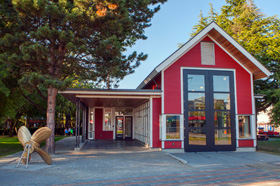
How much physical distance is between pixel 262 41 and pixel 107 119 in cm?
1610

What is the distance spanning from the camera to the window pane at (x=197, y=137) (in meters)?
13.8

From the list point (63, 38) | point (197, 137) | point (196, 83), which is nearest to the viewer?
point (63, 38)

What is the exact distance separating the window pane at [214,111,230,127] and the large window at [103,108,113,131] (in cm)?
1147

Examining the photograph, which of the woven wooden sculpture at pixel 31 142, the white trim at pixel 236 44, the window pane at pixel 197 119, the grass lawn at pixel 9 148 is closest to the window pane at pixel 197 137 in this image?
the window pane at pixel 197 119

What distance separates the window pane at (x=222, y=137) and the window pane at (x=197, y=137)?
83cm

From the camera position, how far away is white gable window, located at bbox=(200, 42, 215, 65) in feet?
47.5

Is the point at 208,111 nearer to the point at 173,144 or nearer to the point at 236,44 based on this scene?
the point at 173,144

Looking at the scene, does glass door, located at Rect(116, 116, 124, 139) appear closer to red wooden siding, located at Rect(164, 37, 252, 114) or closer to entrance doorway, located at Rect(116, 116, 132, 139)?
entrance doorway, located at Rect(116, 116, 132, 139)

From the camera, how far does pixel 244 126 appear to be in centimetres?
1458

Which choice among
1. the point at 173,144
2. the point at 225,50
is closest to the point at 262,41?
the point at 225,50

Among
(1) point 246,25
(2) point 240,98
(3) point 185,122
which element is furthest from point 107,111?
(1) point 246,25

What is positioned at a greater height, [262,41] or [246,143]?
[262,41]

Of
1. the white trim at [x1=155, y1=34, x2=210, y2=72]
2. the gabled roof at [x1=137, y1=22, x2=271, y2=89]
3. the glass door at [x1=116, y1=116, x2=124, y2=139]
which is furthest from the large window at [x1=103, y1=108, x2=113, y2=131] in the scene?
the white trim at [x1=155, y1=34, x2=210, y2=72]

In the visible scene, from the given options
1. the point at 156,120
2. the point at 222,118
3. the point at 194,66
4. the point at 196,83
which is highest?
the point at 194,66
